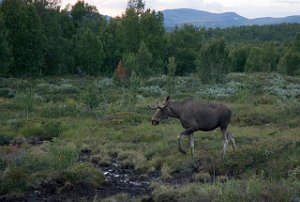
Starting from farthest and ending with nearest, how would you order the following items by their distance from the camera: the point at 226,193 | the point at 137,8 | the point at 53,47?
the point at 137,8
the point at 53,47
the point at 226,193

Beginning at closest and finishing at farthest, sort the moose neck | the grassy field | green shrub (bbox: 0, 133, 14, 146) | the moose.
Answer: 1. the grassy field
2. the moose
3. the moose neck
4. green shrub (bbox: 0, 133, 14, 146)

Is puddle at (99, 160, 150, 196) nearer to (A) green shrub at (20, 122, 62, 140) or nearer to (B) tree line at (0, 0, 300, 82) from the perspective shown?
(A) green shrub at (20, 122, 62, 140)

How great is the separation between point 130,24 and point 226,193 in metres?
62.5

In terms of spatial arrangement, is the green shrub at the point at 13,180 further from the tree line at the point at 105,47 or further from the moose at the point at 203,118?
the tree line at the point at 105,47

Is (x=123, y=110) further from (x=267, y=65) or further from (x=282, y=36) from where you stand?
(x=282, y=36)

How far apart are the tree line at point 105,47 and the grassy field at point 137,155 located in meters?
16.6

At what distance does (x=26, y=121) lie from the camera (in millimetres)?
26203

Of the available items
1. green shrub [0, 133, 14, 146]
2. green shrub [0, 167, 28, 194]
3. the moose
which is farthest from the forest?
the moose

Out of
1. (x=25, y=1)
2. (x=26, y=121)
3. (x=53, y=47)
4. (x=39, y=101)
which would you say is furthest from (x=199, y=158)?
(x=25, y=1)

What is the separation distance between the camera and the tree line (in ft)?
172

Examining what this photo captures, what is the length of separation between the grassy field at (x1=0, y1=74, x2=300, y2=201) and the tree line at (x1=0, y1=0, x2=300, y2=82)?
54.5 feet

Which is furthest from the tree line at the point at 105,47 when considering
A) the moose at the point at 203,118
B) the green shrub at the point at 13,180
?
the green shrub at the point at 13,180

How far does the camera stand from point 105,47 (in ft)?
254

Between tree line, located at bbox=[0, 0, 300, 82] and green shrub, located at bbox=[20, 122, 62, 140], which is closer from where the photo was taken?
green shrub, located at bbox=[20, 122, 62, 140]
